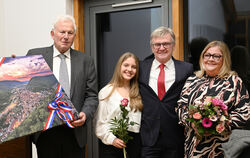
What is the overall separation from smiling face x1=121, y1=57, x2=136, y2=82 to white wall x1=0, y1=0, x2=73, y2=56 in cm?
132

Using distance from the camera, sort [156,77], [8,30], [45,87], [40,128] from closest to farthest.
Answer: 1. [40,128]
2. [45,87]
3. [156,77]
4. [8,30]

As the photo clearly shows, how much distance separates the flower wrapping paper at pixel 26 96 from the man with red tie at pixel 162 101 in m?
0.67

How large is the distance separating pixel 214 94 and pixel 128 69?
79 centimetres

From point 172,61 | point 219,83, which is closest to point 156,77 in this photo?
point 172,61

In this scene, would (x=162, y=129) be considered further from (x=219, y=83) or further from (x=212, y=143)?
(x=219, y=83)

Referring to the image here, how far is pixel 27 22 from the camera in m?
3.65

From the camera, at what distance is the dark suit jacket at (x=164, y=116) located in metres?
2.34

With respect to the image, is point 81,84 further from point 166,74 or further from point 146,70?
point 166,74

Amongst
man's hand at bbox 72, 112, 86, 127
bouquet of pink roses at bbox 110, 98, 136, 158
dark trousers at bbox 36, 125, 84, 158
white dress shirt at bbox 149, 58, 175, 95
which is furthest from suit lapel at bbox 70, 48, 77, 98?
white dress shirt at bbox 149, 58, 175, 95

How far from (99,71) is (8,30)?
1426 mm

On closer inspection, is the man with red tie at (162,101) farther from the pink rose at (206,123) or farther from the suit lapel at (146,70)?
the pink rose at (206,123)

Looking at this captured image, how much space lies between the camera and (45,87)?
6.64ft

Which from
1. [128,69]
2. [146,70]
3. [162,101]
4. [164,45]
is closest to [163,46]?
[164,45]

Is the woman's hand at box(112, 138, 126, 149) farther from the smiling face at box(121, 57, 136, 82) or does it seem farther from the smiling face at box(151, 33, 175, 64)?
the smiling face at box(151, 33, 175, 64)
